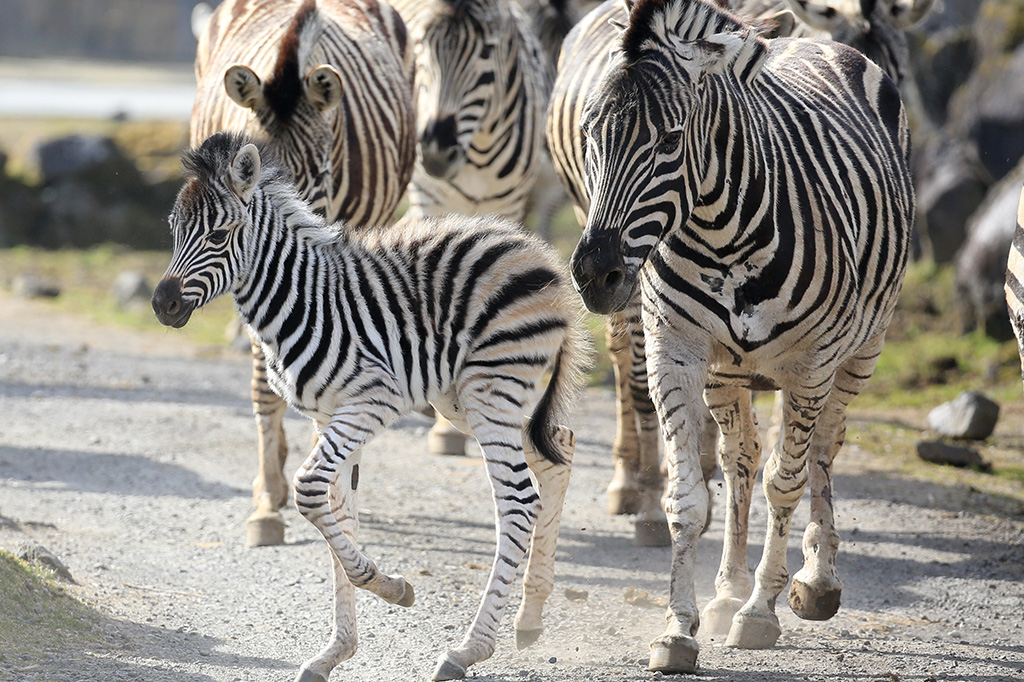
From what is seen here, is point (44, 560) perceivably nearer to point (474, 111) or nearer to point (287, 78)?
point (287, 78)

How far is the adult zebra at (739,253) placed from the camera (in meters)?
4.18

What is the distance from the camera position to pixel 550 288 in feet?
16.0

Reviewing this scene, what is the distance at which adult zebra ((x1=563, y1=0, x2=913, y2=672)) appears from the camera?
4184mm

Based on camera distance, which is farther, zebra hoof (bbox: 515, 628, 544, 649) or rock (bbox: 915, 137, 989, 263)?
rock (bbox: 915, 137, 989, 263)

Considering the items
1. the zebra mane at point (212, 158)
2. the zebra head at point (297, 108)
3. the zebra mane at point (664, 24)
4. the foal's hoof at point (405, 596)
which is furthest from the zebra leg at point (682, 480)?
the zebra head at point (297, 108)

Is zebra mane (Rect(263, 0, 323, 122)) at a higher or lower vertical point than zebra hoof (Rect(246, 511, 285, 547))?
higher

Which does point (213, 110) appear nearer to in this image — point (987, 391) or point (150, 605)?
point (150, 605)

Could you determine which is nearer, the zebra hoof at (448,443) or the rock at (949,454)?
the rock at (949,454)

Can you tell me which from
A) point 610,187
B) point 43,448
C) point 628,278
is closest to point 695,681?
point 628,278

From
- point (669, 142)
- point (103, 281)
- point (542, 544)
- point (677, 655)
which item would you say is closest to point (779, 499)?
point (677, 655)

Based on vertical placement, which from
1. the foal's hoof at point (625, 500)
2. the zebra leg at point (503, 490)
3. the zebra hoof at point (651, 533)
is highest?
the zebra leg at point (503, 490)

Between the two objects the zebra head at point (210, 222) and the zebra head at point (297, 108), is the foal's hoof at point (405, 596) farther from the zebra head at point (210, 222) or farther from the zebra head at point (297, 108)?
the zebra head at point (297, 108)

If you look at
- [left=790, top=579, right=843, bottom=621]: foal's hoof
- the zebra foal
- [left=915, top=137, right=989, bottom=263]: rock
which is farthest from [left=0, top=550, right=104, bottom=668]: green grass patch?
[left=915, top=137, right=989, bottom=263]: rock

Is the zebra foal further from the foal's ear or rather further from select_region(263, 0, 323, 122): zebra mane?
select_region(263, 0, 323, 122): zebra mane
